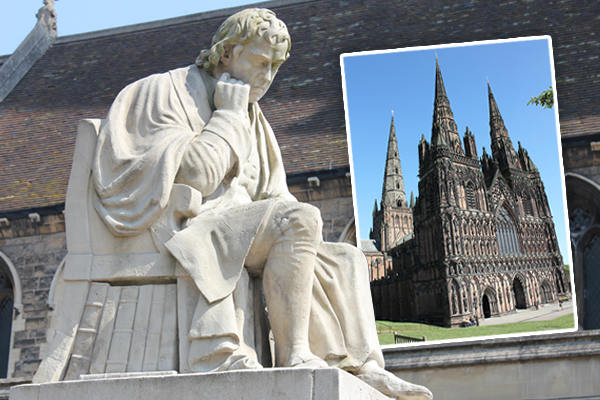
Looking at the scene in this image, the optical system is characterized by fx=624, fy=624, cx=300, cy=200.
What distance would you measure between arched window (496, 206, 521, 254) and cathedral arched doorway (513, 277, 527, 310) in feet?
1.90

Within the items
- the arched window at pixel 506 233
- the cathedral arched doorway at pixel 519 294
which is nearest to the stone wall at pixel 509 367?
the cathedral arched doorway at pixel 519 294

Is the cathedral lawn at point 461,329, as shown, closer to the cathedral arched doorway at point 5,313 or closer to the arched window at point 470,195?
the arched window at point 470,195

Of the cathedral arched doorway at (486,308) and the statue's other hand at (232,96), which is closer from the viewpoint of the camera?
the statue's other hand at (232,96)

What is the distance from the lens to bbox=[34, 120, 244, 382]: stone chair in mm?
2373

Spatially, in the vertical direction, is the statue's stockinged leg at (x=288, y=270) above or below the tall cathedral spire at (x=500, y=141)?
below

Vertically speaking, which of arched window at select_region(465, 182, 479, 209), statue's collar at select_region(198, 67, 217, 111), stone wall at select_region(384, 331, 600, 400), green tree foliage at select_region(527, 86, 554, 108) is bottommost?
stone wall at select_region(384, 331, 600, 400)

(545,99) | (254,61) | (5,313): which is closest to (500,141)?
(545,99)

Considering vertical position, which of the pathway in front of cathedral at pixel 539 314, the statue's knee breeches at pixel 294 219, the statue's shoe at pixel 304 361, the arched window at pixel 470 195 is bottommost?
the pathway in front of cathedral at pixel 539 314

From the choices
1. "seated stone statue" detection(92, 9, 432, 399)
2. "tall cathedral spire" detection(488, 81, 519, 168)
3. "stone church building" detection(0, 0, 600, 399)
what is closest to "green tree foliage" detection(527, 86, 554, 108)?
"tall cathedral spire" detection(488, 81, 519, 168)

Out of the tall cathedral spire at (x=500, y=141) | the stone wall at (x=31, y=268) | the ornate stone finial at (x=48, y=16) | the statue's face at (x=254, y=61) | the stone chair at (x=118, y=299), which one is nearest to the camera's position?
the stone chair at (x=118, y=299)

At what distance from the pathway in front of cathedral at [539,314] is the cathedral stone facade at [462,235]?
0.39 ft

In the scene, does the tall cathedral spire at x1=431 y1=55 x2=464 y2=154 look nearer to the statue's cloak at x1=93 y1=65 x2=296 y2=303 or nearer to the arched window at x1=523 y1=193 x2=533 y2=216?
the arched window at x1=523 y1=193 x2=533 y2=216

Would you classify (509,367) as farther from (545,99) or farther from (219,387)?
(219,387)

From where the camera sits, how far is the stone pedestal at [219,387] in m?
2.02
